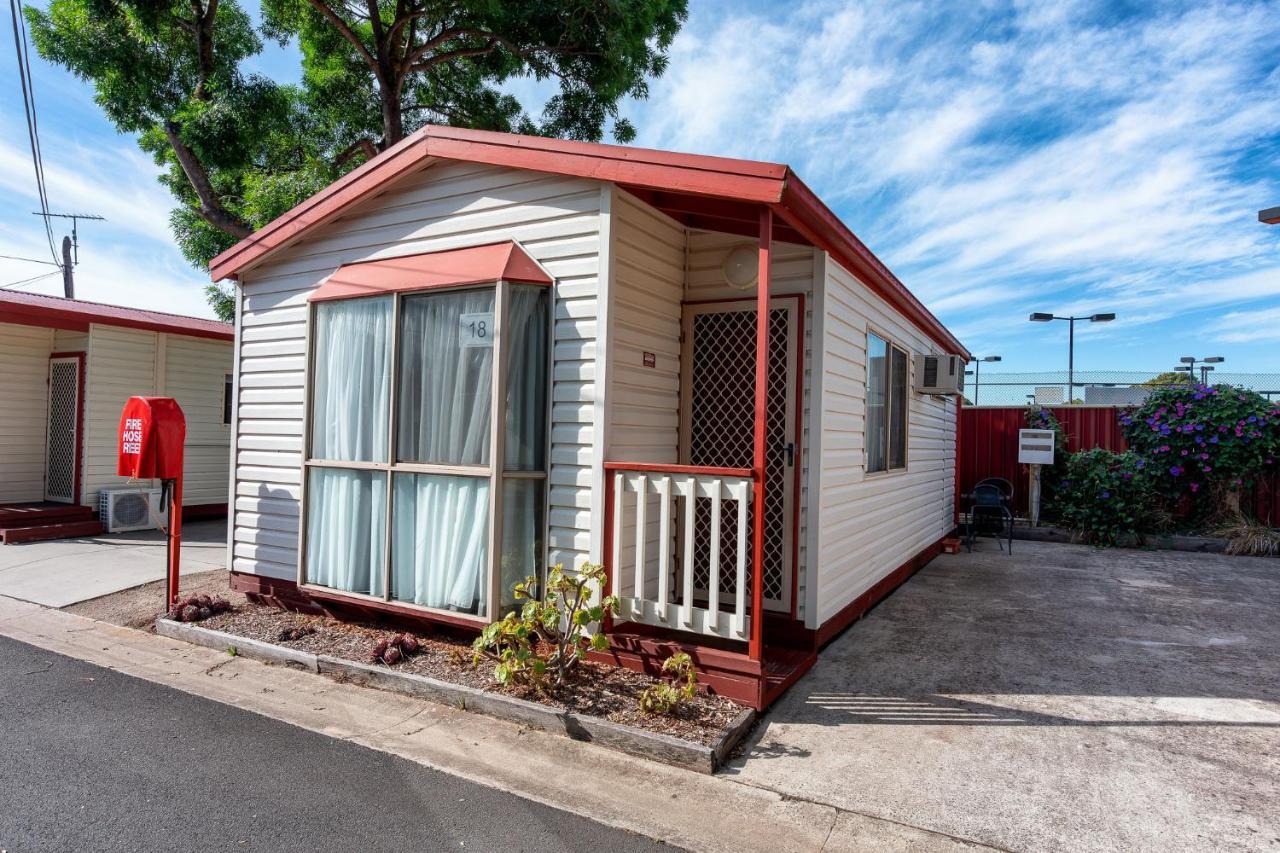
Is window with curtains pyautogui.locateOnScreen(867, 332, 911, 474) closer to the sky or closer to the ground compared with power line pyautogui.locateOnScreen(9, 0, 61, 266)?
closer to the ground

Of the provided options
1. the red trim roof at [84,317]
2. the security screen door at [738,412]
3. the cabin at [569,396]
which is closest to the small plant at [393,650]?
the cabin at [569,396]

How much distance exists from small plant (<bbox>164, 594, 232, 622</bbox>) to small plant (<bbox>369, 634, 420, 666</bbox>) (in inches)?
66.2

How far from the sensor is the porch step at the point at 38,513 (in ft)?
26.1

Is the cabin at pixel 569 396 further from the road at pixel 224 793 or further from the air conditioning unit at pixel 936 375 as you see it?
the air conditioning unit at pixel 936 375

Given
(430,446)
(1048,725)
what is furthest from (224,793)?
(1048,725)

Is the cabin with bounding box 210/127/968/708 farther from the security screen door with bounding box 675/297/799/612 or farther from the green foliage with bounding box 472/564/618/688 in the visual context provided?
the green foliage with bounding box 472/564/618/688

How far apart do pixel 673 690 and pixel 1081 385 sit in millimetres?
11968

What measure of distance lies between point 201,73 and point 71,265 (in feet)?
55.6

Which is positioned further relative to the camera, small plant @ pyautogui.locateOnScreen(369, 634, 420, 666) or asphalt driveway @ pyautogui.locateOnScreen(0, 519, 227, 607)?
asphalt driveway @ pyautogui.locateOnScreen(0, 519, 227, 607)

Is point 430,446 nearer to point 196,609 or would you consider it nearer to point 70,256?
point 196,609

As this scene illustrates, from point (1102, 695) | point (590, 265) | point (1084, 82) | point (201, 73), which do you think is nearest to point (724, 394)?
point (590, 265)

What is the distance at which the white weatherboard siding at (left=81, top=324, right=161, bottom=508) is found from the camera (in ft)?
28.2

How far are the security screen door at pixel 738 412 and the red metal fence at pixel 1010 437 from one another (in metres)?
6.84

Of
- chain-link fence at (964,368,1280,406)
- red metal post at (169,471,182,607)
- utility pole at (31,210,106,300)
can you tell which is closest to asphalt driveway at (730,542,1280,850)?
red metal post at (169,471,182,607)
